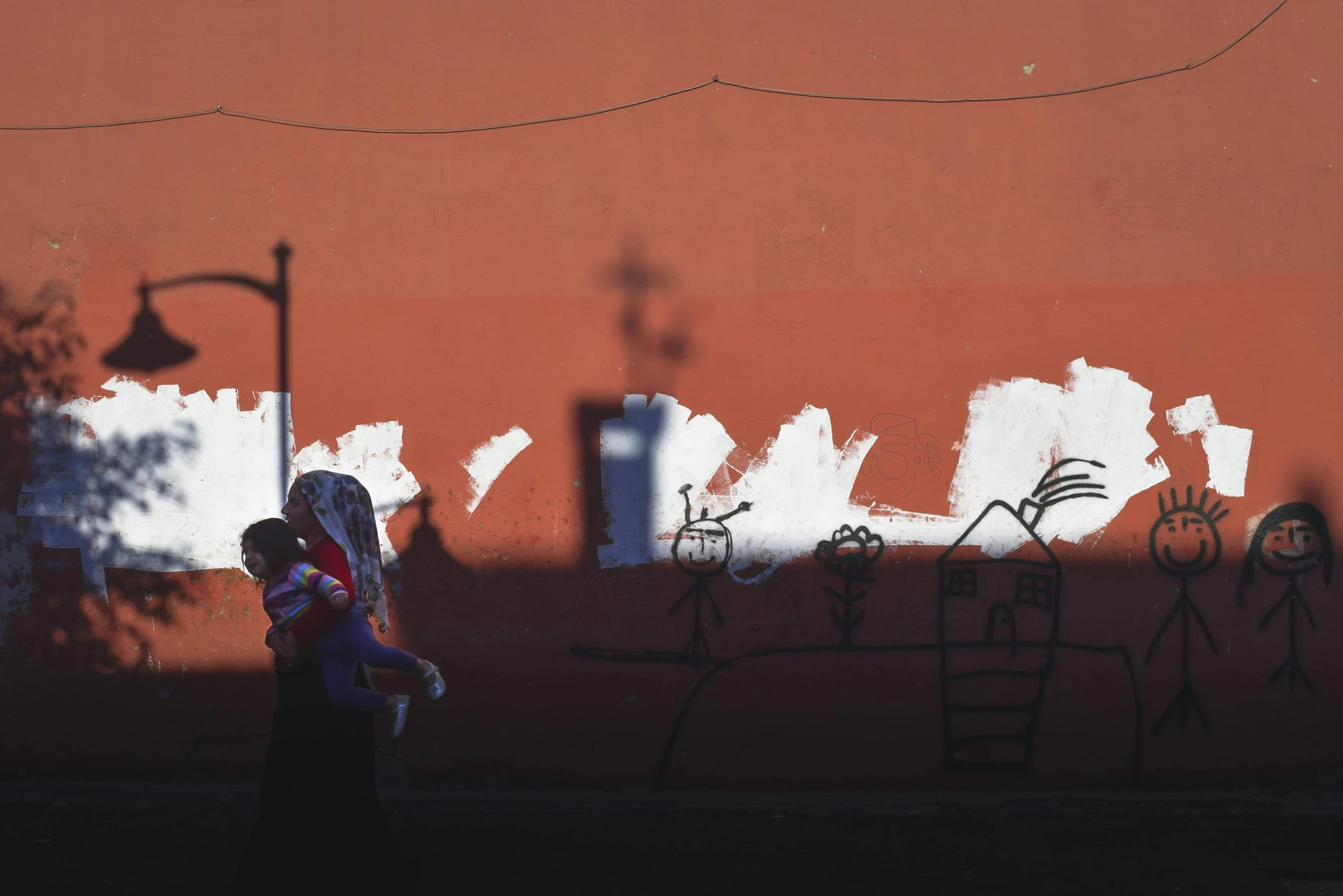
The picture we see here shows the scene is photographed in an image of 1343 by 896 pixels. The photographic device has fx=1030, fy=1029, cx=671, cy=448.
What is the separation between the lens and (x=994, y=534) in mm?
5203

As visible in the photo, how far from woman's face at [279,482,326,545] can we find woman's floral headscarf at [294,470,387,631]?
2 cm

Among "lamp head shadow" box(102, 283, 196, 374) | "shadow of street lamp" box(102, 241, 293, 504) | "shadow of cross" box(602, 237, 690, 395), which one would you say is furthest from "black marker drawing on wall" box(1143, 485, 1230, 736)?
"lamp head shadow" box(102, 283, 196, 374)

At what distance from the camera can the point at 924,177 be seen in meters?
5.29

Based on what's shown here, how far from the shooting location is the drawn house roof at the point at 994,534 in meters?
5.20

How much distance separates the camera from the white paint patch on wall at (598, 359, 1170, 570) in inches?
204

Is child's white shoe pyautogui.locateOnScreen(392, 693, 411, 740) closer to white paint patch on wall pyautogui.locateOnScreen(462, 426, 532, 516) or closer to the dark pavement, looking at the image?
the dark pavement

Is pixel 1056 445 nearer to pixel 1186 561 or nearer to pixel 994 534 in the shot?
pixel 994 534

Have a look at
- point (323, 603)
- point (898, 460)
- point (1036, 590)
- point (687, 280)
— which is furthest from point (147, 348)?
point (1036, 590)

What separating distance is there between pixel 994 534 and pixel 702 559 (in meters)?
1.48

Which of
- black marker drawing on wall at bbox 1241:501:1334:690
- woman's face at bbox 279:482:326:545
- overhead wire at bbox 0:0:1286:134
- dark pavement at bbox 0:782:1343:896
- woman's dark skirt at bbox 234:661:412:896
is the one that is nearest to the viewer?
woman's dark skirt at bbox 234:661:412:896

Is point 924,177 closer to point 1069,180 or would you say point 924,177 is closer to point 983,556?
point 1069,180

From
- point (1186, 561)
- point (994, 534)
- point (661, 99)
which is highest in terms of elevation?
point (661, 99)

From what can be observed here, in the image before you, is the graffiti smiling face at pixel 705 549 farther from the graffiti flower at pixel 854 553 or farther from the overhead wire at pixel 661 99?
the overhead wire at pixel 661 99

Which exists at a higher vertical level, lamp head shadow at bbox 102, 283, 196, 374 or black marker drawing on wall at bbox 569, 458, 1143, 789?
lamp head shadow at bbox 102, 283, 196, 374
